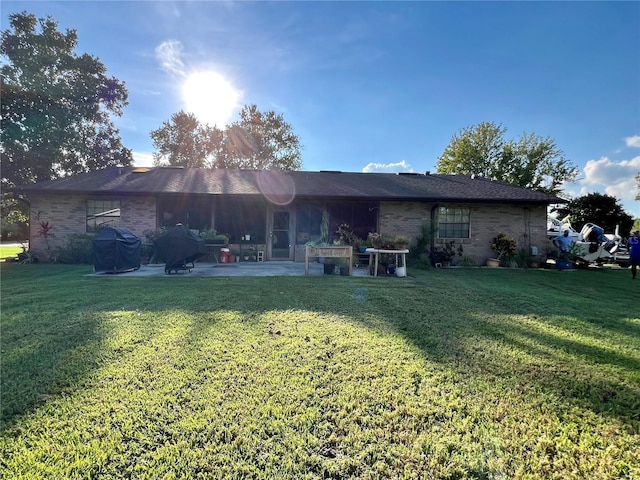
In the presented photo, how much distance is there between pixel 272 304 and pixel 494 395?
3670mm

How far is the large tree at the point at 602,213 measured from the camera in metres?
24.3

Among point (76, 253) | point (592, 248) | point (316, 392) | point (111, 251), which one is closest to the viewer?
point (316, 392)

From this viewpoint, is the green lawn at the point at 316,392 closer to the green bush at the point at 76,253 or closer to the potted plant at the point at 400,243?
the potted plant at the point at 400,243

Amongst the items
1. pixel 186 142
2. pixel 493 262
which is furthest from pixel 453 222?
pixel 186 142

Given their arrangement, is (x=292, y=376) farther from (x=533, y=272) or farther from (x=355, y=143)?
(x=355, y=143)

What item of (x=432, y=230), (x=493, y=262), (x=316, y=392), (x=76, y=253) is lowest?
(x=316, y=392)

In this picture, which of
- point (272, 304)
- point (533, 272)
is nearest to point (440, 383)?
point (272, 304)

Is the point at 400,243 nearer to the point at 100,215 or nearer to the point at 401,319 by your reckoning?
the point at 401,319

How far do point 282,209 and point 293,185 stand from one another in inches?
55.9

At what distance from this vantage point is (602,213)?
2469 cm

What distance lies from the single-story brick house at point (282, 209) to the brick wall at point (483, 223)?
0.13ft

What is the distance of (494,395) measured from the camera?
2445mm

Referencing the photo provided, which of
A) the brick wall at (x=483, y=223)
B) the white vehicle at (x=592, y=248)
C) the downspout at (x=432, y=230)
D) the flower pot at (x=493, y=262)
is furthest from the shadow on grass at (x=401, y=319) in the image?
the white vehicle at (x=592, y=248)

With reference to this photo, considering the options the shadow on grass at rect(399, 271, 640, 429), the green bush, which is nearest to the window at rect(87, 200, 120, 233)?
the green bush
